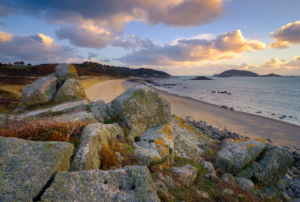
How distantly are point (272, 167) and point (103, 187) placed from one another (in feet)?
33.6

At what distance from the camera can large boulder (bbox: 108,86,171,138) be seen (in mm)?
7895

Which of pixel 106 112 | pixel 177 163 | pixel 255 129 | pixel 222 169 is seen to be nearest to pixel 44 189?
pixel 177 163

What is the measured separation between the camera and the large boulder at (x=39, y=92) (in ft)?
39.1

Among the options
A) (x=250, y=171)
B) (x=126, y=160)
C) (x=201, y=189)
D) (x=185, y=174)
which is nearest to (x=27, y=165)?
(x=126, y=160)

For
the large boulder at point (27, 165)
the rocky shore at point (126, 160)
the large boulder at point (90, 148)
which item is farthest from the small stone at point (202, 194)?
the large boulder at point (27, 165)

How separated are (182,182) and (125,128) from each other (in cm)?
380

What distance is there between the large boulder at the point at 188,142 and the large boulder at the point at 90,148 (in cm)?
450

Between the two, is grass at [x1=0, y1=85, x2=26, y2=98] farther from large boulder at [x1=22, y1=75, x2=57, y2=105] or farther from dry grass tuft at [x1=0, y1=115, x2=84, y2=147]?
dry grass tuft at [x1=0, y1=115, x2=84, y2=147]

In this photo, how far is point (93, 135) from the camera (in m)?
4.75

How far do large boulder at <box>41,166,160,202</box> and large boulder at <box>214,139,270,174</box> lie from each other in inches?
265

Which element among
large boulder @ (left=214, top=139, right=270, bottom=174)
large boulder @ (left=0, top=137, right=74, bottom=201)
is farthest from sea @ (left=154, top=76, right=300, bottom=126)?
large boulder @ (left=0, top=137, right=74, bottom=201)

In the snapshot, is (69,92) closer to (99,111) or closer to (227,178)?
(99,111)

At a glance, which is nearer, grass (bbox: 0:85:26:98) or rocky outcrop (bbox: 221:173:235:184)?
rocky outcrop (bbox: 221:173:235:184)

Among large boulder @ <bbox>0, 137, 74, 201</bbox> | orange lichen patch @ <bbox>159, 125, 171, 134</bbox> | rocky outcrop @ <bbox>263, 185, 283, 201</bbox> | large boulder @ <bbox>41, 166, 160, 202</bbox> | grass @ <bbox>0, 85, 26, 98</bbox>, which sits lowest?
rocky outcrop @ <bbox>263, 185, 283, 201</bbox>
